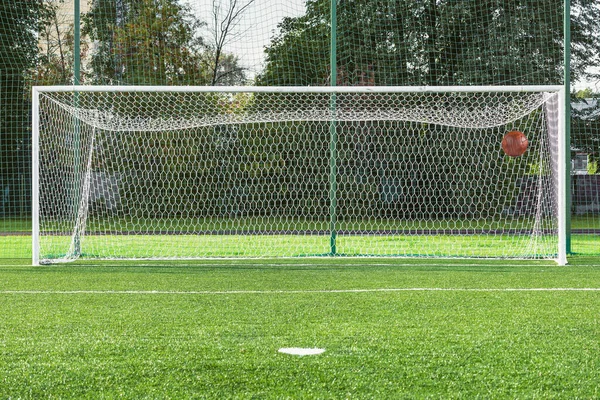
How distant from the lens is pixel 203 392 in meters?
2.71

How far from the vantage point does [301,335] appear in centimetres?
375

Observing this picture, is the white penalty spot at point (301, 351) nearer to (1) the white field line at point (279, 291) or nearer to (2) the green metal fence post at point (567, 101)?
(1) the white field line at point (279, 291)

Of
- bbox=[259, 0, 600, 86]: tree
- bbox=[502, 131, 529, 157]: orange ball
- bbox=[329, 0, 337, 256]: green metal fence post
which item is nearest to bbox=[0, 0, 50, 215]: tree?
bbox=[259, 0, 600, 86]: tree

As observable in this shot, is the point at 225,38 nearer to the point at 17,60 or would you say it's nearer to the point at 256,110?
the point at 256,110

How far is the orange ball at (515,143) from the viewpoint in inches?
384

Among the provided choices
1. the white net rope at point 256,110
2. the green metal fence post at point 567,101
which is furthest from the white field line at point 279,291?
the green metal fence post at point 567,101

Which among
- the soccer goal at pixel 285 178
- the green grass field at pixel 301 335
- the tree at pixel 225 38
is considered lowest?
the green grass field at pixel 301 335

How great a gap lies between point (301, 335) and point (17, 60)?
484 inches

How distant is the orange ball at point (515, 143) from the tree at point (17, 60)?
9.49 m

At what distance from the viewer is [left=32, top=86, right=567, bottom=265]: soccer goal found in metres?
9.06

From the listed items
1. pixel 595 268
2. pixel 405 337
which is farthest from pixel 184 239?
pixel 405 337

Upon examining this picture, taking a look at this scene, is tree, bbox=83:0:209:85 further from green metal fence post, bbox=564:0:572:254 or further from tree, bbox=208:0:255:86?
green metal fence post, bbox=564:0:572:254

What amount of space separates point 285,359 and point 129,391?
0.82 metres

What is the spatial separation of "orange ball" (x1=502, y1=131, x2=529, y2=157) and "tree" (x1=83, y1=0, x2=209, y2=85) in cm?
611
